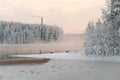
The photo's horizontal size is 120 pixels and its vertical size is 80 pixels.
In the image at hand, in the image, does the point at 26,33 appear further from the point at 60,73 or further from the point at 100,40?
the point at 60,73

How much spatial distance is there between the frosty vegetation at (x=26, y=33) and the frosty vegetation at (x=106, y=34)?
4028 inches

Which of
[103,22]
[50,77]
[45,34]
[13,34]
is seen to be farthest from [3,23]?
[50,77]

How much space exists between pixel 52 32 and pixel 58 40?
441 cm

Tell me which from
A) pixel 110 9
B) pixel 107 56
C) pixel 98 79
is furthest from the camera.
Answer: pixel 110 9

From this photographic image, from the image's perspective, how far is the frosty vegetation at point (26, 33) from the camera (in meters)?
138

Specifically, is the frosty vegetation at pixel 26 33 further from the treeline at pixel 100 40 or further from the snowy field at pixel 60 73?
the snowy field at pixel 60 73

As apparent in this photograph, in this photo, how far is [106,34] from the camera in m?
34.9

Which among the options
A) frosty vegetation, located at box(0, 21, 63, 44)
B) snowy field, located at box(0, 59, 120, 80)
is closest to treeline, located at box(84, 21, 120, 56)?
snowy field, located at box(0, 59, 120, 80)

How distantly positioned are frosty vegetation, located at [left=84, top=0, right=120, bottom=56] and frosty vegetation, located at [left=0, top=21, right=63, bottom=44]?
10230 centimetres

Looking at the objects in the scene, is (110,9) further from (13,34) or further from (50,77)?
(13,34)

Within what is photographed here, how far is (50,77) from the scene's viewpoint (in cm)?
1806

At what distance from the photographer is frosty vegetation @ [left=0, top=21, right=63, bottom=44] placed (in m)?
138

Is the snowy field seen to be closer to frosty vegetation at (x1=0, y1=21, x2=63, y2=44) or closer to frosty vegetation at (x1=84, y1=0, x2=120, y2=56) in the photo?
frosty vegetation at (x1=84, y1=0, x2=120, y2=56)

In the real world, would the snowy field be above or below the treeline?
below
